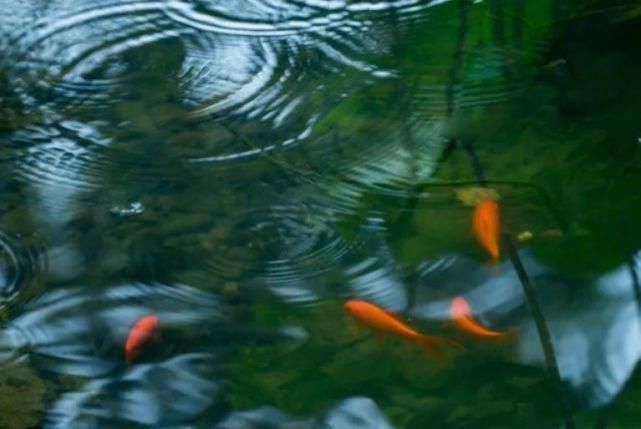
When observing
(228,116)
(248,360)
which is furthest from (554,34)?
(248,360)

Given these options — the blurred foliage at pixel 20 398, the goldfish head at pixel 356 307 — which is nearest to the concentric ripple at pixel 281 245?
the goldfish head at pixel 356 307

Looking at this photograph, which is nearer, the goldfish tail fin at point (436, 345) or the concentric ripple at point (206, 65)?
the goldfish tail fin at point (436, 345)

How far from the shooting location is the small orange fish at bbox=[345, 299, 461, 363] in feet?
8.09

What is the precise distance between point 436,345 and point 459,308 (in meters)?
0.12

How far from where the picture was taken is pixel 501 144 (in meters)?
2.97

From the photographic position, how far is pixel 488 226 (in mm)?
2703

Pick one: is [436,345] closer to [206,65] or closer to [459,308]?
[459,308]

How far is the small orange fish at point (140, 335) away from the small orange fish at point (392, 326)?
438 mm

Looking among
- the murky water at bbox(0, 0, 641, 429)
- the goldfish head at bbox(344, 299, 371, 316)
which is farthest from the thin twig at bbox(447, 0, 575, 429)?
the goldfish head at bbox(344, 299, 371, 316)

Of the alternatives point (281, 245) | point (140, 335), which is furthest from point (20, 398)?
point (281, 245)

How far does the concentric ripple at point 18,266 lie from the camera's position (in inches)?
104

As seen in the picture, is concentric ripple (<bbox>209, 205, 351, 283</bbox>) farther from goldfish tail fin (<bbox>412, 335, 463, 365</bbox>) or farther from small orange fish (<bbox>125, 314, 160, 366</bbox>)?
goldfish tail fin (<bbox>412, 335, 463, 365</bbox>)

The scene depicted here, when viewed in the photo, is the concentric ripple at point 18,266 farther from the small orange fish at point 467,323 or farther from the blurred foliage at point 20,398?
the small orange fish at point 467,323

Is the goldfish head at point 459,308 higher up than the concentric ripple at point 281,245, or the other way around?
the concentric ripple at point 281,245
